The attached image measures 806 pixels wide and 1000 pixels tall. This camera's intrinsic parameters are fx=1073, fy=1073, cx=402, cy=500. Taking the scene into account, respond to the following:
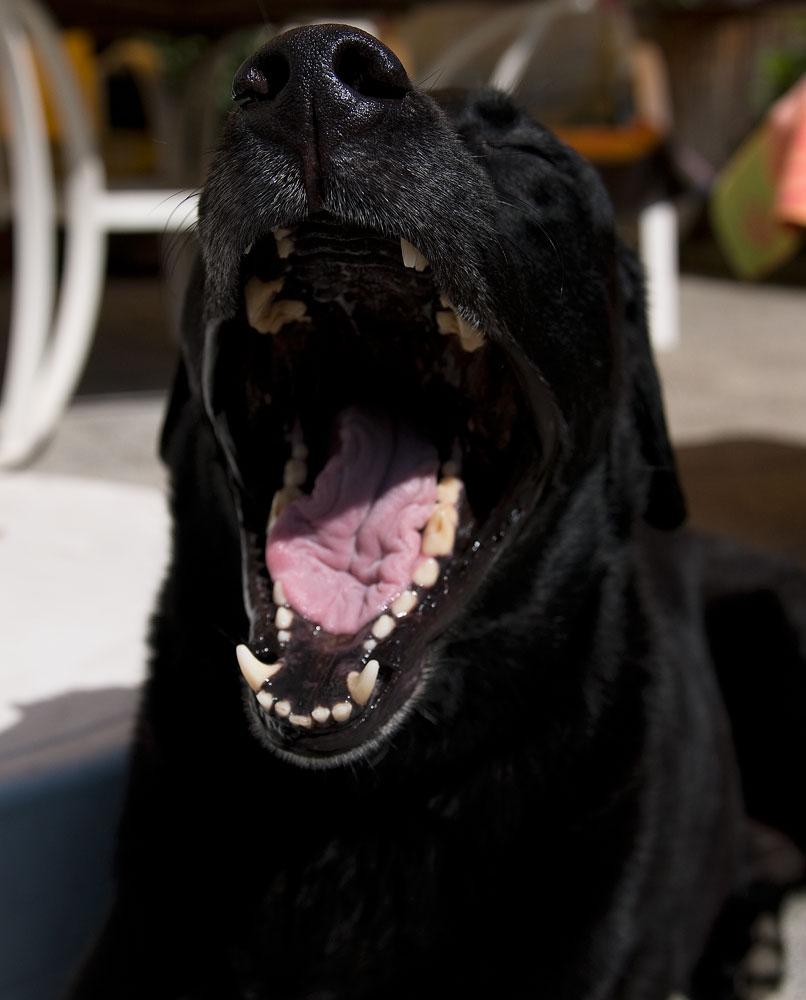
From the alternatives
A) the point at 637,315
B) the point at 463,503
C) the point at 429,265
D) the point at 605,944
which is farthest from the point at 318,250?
the point at 605,944

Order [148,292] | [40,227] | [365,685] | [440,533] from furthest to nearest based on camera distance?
[148,292]
[40,227]
[440,533]
[365,685]

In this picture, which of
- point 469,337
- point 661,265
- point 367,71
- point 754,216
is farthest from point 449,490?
point 661,265

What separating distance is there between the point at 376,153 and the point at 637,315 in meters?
0.66

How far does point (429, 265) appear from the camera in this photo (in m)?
1.16

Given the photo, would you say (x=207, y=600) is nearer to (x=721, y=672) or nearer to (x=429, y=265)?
(x=429, y=265)

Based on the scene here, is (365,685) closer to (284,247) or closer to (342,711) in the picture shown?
(342,711)

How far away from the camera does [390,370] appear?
58.9 inches

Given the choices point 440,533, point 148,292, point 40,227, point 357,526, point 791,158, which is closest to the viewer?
point 440,533

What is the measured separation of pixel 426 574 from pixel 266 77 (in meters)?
0.55

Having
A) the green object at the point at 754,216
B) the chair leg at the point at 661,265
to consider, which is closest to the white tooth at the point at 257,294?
the green object at the point at 754,216

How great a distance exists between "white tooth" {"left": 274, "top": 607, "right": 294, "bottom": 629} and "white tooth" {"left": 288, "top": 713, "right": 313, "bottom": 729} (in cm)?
15

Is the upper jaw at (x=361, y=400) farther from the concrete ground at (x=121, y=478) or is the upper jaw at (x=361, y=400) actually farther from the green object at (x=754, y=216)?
the green object at (x=754, y=216)

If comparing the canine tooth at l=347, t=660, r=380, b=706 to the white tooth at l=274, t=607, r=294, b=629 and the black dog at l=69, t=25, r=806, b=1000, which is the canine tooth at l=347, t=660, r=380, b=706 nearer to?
the black dog at l=69, t=25, r=806, b=1000

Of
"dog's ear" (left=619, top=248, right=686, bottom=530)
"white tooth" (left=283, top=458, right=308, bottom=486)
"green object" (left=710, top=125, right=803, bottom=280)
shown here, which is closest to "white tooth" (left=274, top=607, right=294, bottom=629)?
"white tooth" (left=283, top=458, right=308, bottom=486)
